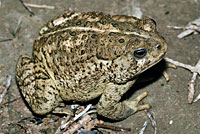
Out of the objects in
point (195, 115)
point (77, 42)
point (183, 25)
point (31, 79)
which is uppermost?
point (77, 42)

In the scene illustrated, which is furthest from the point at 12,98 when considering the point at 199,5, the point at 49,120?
the point at 199,5

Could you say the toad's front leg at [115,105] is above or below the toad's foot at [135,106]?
above

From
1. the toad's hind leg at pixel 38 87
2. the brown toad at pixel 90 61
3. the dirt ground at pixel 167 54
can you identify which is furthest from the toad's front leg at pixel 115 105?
the toad's hind leg at pixel 38 87

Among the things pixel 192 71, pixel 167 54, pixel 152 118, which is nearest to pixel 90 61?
pixel 152 118

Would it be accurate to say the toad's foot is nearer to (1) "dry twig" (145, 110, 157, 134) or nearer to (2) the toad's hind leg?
(1) "dry twig" (145, 110, 157, 134)

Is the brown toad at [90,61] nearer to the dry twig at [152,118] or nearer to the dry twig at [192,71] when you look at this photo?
the dry twig at [152,118]

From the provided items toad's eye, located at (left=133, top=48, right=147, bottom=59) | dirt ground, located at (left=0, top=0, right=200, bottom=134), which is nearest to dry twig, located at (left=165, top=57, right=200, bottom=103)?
dirt ground, located at (left=0, top=0, right=200, bottom=134)

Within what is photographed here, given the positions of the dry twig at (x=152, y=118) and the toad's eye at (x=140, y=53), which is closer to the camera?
the toad's eye at (x=140, y=53)

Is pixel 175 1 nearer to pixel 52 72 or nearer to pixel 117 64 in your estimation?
pixel 117 64
